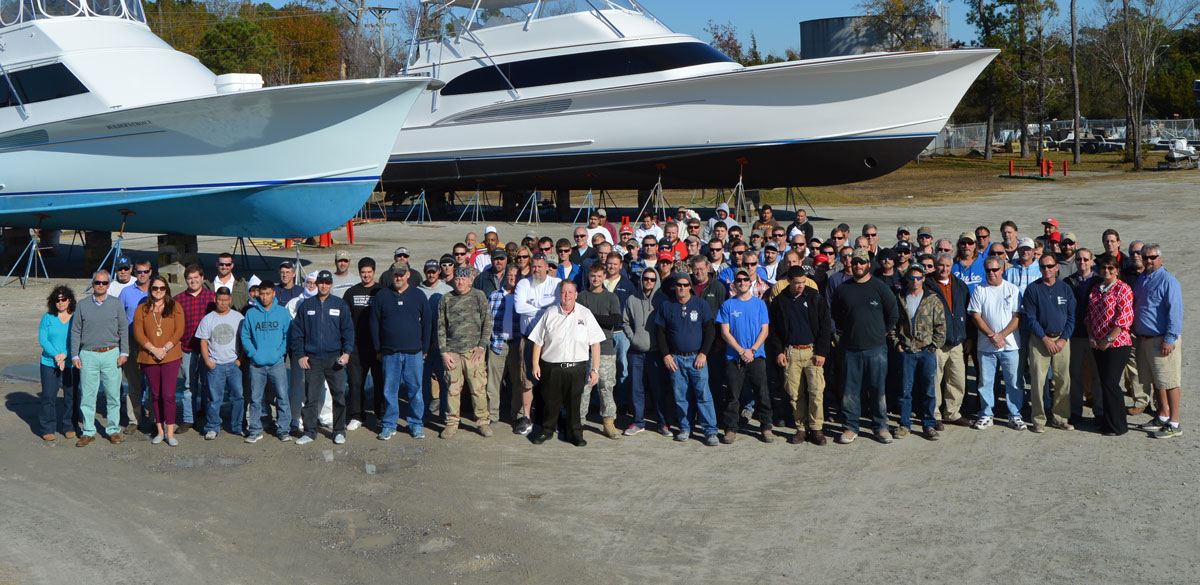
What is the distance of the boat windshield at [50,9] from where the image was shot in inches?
603

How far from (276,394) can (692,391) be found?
3.41 m

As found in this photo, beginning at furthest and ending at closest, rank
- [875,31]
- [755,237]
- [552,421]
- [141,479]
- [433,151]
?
[875,31] → [433,151] → [755,237] → [552,421] → [141,479]

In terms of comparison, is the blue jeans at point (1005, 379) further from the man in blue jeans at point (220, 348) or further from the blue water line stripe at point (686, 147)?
the blue water line stripe at point (686, 147)

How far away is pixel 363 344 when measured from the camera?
27.3 ft

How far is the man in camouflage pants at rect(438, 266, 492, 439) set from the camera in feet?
26.8

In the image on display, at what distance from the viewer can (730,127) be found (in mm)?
21062

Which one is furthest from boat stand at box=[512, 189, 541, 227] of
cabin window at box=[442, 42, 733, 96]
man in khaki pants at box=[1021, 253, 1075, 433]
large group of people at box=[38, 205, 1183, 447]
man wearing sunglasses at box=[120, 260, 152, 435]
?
man in khaki pants at box=[1021, 253, 1075, 433]

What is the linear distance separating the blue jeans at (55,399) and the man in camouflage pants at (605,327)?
4.22 metres

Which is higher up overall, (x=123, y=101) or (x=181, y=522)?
(x=123, y=101)

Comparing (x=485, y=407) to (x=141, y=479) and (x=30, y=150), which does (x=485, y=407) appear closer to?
(x=141, y=479)

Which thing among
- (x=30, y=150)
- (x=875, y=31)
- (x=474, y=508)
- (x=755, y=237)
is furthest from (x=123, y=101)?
(x=875, y=31)

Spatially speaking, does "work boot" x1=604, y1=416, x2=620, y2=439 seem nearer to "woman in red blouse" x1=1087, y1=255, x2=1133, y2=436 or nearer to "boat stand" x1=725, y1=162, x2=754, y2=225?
"woman in red blouse" x1=1087, y1=255, x2=1133, y2=436

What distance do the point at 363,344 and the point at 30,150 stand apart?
1003cm

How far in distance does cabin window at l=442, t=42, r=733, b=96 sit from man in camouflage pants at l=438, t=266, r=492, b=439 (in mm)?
13900
